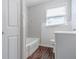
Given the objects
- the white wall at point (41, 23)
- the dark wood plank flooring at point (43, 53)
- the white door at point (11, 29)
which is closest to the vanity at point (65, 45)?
the white door at point (11, 29)

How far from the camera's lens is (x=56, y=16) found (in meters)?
4.01

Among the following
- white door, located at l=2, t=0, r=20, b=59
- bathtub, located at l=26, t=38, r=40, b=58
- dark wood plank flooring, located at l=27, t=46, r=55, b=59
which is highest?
white door, located at l=2, t=0, r=20, b=59

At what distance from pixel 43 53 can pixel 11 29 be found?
152cm

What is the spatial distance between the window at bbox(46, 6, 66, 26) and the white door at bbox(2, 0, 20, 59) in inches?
71.4

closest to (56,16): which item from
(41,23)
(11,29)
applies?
(41,23)

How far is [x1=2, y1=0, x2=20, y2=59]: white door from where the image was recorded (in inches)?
84.3

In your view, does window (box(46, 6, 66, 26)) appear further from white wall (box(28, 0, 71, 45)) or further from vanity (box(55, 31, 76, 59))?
vanity (box(55, 31, 76, 59))

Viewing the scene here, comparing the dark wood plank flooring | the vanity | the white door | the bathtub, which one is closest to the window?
the bathtub

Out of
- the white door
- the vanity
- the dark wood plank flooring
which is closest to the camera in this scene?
the vanity

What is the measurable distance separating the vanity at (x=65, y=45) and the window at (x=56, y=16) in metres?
1.97

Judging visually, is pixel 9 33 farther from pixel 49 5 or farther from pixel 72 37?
pixel 49 5

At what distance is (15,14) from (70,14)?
1860 millimetres

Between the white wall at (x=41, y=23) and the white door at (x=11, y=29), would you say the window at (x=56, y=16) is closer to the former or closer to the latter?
the white wall at (x=41, y=23)

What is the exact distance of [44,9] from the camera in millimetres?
4215
